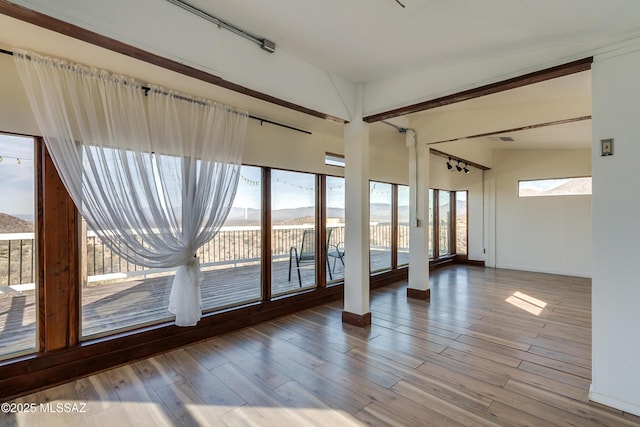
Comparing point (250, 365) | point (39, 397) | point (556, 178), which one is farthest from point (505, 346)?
point (556, 178)

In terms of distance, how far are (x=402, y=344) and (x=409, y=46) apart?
9.03 feet

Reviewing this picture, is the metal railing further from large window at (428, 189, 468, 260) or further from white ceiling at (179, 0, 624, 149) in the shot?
large window at (428, 189, 468, 260)

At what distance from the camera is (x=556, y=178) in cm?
641

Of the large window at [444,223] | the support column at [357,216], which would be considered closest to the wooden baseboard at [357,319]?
the support column at [357,216]

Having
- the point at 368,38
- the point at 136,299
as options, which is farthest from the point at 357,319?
the point at 368,38

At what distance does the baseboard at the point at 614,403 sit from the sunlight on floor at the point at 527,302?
204 cm

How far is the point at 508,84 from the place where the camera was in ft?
8.09

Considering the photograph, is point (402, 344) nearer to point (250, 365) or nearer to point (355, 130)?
point (250, 365)

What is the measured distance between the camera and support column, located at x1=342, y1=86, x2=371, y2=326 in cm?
350

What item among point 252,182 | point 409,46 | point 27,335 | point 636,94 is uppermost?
point 409,46

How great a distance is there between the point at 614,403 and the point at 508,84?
2396 mm

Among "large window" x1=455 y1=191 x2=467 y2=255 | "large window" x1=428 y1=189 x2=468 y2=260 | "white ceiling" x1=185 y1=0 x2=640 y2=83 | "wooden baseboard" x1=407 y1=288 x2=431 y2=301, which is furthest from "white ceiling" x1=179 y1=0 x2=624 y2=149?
"large window" x1=455 y1=191 x2=467 y2=255

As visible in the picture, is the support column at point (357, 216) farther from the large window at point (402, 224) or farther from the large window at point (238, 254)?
the large window at point (402, 224)

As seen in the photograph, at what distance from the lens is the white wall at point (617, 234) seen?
196 centimetres
